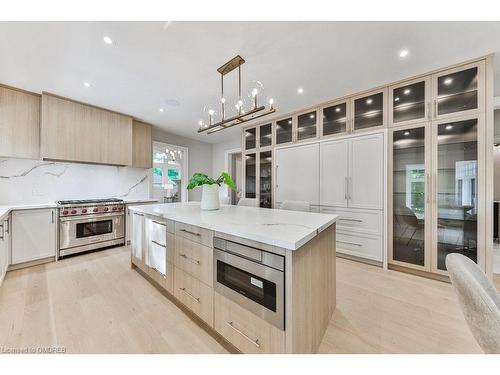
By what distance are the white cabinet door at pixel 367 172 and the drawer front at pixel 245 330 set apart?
→ 2379 millimetres

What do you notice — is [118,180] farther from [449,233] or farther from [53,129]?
[449,233]

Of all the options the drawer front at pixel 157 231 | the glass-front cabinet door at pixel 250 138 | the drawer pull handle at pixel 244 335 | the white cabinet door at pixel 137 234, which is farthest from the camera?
the glass-front cabinet door at pixel 250 138

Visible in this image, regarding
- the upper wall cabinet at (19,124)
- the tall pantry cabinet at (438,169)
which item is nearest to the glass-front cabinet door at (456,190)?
the tall pantry cabinet at (438,169)

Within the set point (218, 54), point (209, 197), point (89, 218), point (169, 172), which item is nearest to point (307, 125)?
point (218, 54)

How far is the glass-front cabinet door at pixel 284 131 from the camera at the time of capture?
3.71 metres

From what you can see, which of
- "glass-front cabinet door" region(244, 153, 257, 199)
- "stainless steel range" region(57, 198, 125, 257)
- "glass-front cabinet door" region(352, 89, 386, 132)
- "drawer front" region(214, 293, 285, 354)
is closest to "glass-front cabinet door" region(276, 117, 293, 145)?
"glass-front cabinet door" region(244, 153, 257, 199)

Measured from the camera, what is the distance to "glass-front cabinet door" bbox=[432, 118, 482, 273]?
2.15 m

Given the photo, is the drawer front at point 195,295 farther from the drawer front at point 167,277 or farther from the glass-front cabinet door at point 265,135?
the glass-front cabinet door at point 265,135

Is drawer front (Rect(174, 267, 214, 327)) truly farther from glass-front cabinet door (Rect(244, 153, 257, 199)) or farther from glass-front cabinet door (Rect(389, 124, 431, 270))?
glass-front cabinet door (Rect(244, 153, 257, 199))

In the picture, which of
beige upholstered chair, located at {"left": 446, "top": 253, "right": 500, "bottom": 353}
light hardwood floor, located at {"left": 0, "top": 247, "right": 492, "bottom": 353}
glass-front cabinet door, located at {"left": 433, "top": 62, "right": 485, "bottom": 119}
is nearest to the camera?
beige upholstered chair, located at {"left": 446, "top": 253, "right": 500, "bottom": 353}

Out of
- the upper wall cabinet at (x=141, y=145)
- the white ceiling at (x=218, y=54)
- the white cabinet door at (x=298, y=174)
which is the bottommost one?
the white cabinet door at (x=298, y=174)

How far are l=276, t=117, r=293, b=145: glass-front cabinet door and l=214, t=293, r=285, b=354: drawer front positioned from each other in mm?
3070

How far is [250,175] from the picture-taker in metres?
4.42
